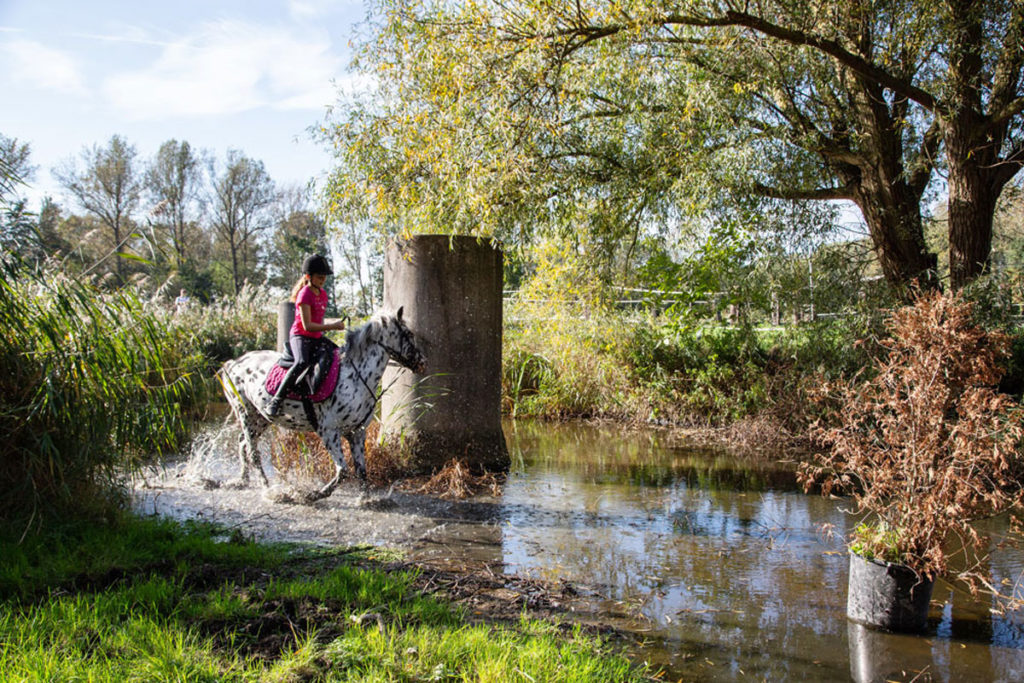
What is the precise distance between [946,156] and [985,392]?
6.73 metres

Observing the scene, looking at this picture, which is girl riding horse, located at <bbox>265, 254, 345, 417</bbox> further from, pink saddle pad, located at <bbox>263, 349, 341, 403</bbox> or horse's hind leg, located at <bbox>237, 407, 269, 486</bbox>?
horse's hind leg, located at <bbox>237, 407, 269, 486</bbox>

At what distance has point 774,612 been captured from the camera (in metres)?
4.82

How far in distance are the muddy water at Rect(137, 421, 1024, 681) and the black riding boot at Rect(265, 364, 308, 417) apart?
94cm

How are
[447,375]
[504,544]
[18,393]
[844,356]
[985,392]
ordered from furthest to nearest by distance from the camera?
[844,356] < [447,375] < [504,544] < [18,393] < [985,392]

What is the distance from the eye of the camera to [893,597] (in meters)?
4.46

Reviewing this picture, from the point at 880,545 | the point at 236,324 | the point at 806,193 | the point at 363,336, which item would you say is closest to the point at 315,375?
the point at 363,336

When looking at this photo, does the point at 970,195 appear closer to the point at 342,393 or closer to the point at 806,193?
the point at 806,193

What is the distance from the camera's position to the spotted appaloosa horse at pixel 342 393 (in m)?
7.11

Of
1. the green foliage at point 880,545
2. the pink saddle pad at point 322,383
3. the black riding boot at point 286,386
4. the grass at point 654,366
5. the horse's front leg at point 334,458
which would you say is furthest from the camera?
the grass at point 654,366

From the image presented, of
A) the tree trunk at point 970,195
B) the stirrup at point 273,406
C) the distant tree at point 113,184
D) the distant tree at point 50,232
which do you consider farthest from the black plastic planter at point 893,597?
the distant tree at point 113,184

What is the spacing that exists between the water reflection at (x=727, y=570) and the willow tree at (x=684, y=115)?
353cm

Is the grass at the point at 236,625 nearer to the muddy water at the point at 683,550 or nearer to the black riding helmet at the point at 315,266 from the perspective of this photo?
the muddy water at the point at 683,550

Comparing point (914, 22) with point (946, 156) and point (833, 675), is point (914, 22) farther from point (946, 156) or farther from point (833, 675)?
point (833, 675)

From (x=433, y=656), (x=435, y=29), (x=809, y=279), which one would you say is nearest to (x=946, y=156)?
(x=809, y=279)
